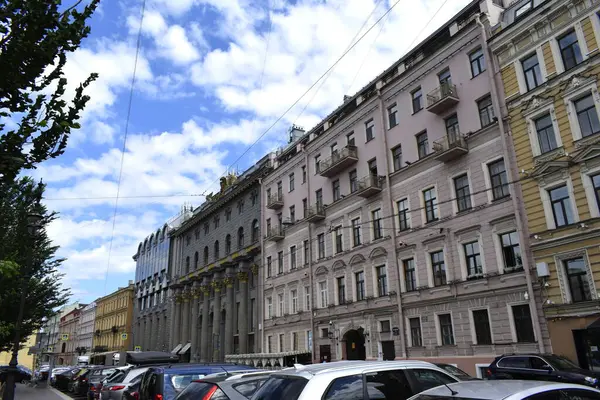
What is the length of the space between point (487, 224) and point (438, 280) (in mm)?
4376

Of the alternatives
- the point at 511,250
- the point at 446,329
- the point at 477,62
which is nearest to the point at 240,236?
the point at 446,329

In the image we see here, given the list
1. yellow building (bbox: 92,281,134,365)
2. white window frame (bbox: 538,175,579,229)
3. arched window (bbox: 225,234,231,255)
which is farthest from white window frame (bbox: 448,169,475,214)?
yellow building (bbox: 92,281,134,365)

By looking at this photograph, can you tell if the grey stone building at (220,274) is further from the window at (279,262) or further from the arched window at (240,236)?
the window at (279,262)

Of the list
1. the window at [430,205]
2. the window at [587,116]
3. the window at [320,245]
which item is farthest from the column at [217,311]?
the window at [587,116]

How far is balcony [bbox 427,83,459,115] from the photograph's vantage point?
88.2ft

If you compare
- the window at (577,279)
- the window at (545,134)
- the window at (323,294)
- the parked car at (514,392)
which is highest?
the window at (545,134)

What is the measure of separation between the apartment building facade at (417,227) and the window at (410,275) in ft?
0.21

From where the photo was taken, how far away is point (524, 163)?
75.9 feet

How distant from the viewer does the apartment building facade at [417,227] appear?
23750mm

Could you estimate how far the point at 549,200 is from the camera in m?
21.9

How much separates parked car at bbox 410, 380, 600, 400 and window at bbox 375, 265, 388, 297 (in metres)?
24.9

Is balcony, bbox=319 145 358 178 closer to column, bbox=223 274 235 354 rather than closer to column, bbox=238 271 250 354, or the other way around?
column, bbox=238 271 250 354

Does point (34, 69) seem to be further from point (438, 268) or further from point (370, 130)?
point (370, 130)

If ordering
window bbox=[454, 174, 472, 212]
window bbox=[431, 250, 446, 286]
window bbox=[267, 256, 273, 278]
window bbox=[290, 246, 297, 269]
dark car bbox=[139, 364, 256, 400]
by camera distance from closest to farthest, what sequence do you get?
dark car bbox=[139, 364, 256, 400], window bbox=[454, 174, 472, 212], window bbox=[431, 250, 446, 286], window bbox=[290, 246, 297, 269], window bbox=[267, 256, 273, 278]
